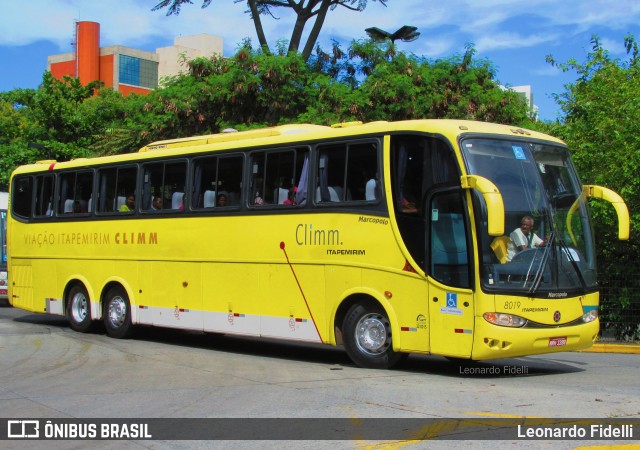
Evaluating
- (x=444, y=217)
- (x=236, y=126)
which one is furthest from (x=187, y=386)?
(x=236, y=126)

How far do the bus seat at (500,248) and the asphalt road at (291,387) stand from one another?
1604 millimetres

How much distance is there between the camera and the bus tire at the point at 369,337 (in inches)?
464

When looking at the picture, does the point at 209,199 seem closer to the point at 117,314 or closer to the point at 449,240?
the point at 117,314

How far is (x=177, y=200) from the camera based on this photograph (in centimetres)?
1529

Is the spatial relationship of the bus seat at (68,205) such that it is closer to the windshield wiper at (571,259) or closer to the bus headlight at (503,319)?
the bus headlight at (503,319)

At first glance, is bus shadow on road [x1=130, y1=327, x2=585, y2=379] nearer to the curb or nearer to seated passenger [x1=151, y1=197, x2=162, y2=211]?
the curb

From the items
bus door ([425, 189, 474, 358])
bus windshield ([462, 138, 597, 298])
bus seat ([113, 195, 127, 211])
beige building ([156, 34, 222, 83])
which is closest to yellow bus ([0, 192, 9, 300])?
bus seat ([113, 195, 127, 211])

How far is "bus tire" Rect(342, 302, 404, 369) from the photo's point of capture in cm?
1178

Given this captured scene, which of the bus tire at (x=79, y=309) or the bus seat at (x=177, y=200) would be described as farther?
the bus tire at (x=79, y=309)

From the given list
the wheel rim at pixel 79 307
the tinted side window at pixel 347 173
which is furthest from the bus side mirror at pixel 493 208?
the wheel rim at pixel 79 307

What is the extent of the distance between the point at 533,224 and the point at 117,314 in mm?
9383

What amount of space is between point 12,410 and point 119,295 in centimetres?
803

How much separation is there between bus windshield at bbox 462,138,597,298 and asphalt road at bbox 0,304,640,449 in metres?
1.33

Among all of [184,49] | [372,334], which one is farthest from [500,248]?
[184,49]
